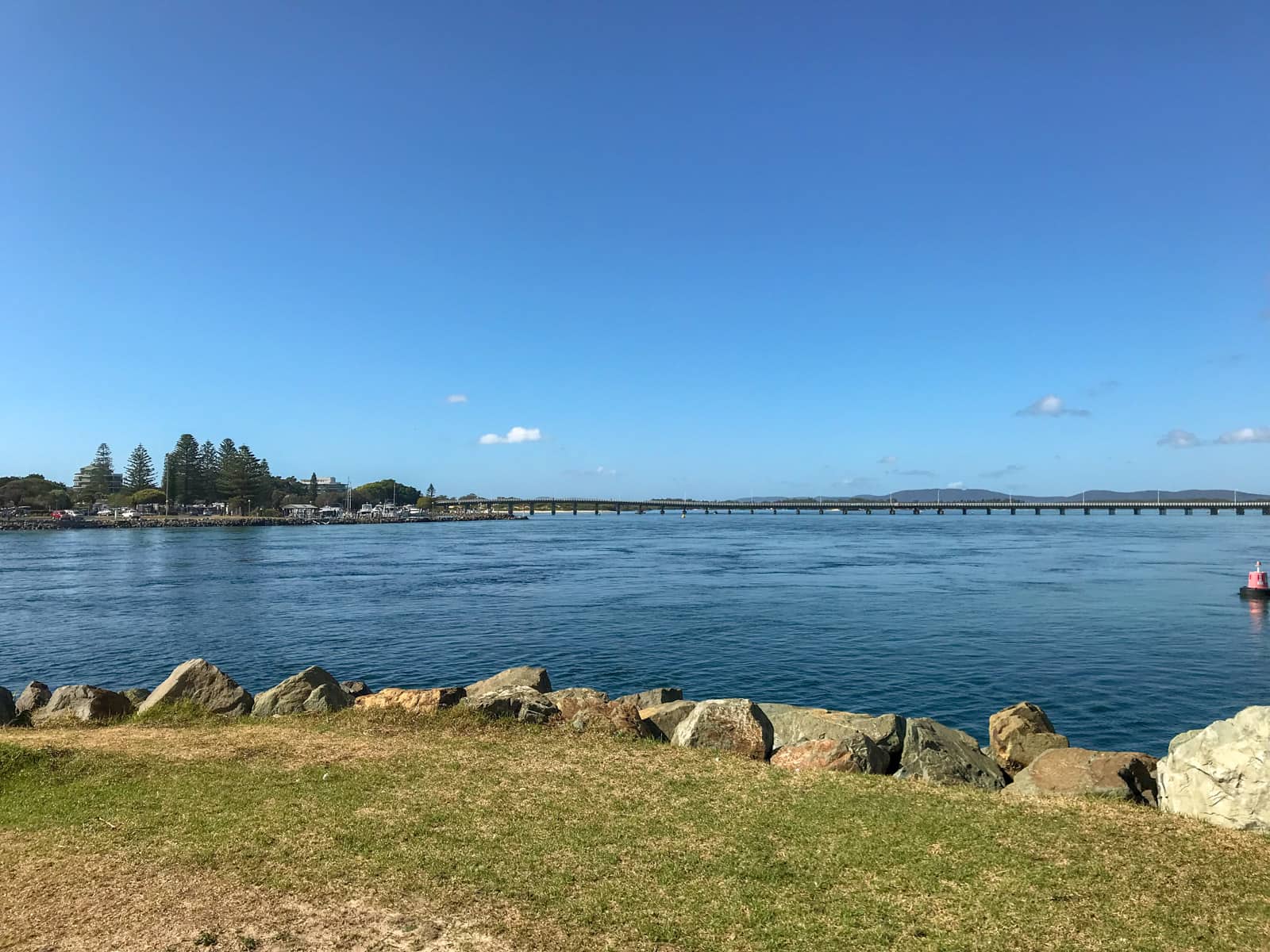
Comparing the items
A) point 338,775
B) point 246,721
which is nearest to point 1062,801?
point 338,775

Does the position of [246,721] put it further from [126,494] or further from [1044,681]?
[126,494]

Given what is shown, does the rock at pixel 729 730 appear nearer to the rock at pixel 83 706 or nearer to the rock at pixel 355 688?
the rock at pixel 355 688

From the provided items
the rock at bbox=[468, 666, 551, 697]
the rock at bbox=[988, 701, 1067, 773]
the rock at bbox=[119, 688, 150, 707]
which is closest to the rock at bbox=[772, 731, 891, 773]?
the rock at bbox=[988, 701, 1067, 773]

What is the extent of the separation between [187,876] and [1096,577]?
56692 mm

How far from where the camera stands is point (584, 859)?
8.15m

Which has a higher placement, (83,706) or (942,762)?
(942,762)

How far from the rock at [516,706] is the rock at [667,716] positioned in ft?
5.74

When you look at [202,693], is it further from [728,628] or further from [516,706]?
[728,628]

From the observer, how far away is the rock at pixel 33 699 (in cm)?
1708

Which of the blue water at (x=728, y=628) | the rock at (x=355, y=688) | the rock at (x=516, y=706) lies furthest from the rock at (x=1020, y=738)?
the rock at (x=355, y=688)

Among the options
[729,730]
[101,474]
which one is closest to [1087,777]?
[729,730]

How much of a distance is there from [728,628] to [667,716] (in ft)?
62.2

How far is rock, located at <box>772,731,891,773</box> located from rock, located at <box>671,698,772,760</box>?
48 centimetres

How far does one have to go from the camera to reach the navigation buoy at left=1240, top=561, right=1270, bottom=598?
39375 millimetres
